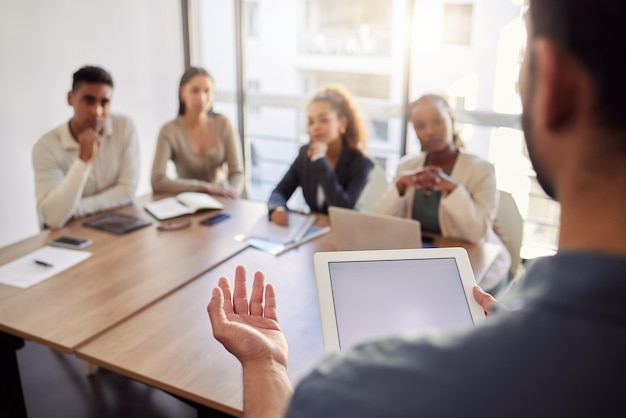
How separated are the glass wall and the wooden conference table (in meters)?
1.31

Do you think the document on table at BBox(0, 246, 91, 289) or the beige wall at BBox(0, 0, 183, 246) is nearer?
the document on table at BBox(0, 246, 91, 289)

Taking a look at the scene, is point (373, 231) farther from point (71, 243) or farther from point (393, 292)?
point (71, 243)

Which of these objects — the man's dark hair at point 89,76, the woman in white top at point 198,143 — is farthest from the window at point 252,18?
the man's dark hair at point 89,76

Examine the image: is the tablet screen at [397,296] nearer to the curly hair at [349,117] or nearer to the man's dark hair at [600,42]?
the man's dark hair at [600,42]

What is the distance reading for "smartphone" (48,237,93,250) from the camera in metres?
2.16

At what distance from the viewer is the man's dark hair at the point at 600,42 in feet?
1.24

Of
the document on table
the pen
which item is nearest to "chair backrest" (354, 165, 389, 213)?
the document on table

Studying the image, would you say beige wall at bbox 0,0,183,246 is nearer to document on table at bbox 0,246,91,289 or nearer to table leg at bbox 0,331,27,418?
document on table at bbox 0,246,91,289

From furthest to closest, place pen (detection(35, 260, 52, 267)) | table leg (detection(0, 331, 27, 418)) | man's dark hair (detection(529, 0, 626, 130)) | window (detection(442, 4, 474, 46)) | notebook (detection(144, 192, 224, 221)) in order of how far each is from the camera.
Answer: window (detection(442, 4, 474, 46))
notebook (detection(144, 192, 224, 221))
pen (detection(35, 260, 52, 267))
table leg (detection(0, 331, 27, 418))
man's dark hair (detection(529, 0, 626, 130))

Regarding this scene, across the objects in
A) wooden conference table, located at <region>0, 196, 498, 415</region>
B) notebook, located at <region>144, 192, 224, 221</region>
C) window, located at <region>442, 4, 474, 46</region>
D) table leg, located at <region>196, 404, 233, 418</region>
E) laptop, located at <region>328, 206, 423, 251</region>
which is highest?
window, located at <region>442, 4, 474, 46</region>

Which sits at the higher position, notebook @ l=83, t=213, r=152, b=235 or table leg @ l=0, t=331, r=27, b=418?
notebook @ l=83, t=213, r=152, b=235

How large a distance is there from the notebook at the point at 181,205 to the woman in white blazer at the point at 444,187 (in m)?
0.82

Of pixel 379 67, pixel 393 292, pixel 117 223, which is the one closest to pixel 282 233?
pixel 117 223

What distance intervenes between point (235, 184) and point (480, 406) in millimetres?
2994
